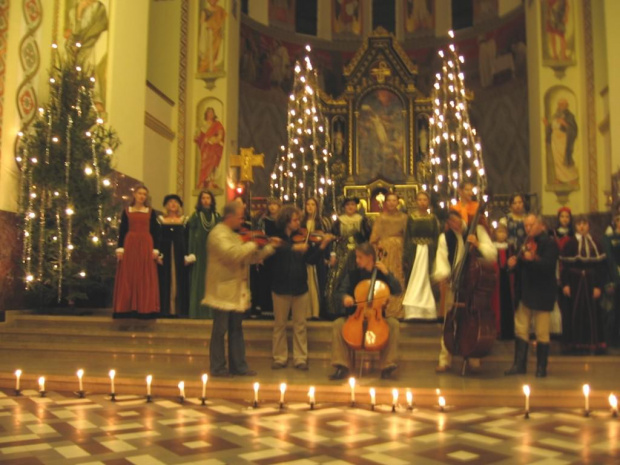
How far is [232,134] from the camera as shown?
15.1 m

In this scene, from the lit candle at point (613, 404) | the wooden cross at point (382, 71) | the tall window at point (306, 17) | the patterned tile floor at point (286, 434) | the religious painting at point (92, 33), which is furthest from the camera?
the tall window at point (306, 17)

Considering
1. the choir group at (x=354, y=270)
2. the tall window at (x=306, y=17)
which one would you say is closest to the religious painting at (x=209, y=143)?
the choir group at (x=354, y=270)

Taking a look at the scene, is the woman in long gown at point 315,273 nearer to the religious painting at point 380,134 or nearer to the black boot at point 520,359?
the black boot at point 520,359

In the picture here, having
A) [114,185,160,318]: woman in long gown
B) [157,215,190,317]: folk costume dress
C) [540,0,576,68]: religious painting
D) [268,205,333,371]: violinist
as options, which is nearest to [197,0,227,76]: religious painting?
[540,0,576,68]: religious painting

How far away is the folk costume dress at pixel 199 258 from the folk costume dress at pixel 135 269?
495mm

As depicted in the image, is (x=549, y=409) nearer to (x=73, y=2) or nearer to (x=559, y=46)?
(x=73, y=2)

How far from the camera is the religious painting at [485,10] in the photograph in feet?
59.9

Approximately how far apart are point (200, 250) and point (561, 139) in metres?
9.25

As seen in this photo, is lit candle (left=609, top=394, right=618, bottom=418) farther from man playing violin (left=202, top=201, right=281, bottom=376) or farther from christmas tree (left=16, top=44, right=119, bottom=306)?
christmas tree (left=16, top=44, right=119, bottom=306)

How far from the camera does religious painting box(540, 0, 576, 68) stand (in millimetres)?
13508

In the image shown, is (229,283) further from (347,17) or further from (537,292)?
(347,17)

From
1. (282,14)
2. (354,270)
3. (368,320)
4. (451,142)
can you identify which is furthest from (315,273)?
(282,14)

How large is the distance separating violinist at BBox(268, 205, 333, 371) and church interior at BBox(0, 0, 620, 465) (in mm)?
89

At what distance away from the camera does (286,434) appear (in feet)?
12.5
